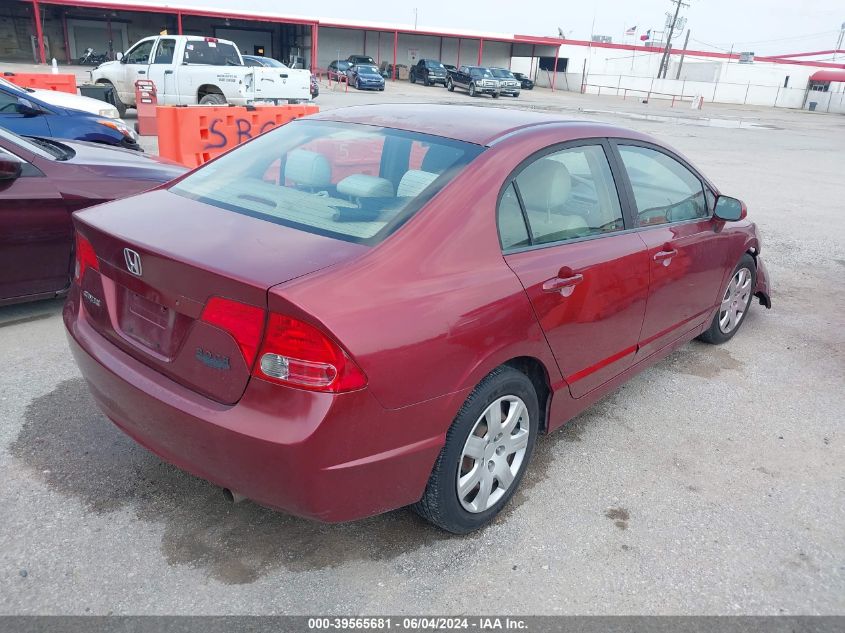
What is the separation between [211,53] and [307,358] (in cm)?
1614

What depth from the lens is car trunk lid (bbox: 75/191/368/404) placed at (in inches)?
85.0

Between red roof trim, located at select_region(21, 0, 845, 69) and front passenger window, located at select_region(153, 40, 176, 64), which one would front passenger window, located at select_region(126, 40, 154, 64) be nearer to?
front passenger window, located at select_region(153, 40, 176, 64)

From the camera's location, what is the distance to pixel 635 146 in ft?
11.7

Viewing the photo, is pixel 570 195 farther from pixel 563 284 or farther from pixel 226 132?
pixel 226 132

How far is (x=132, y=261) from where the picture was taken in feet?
7.83

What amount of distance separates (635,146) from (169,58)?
49.2 feet

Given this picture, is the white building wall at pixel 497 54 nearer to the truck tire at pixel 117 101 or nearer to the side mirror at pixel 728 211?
the truck tire at pixel 117 101

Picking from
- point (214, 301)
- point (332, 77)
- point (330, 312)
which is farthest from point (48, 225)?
point (332, 77)

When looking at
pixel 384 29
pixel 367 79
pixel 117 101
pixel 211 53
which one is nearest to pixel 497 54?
pixel 384 29

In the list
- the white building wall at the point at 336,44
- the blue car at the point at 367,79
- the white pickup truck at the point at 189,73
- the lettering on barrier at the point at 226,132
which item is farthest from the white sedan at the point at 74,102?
the white building wall at the point at 336,44

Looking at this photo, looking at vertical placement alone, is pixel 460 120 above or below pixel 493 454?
above

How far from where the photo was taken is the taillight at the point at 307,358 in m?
2.05

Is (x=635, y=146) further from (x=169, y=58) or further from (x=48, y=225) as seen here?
(x=169, y=58)

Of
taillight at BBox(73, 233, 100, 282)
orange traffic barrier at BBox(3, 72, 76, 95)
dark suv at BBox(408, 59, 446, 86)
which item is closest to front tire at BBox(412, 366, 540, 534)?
taillight at BBox(73, 233, 100, 282)
